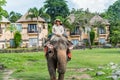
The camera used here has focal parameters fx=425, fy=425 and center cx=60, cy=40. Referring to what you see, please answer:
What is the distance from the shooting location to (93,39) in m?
85.8

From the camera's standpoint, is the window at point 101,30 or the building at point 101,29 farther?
the window at point 101,30

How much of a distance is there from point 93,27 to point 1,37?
69.4ft

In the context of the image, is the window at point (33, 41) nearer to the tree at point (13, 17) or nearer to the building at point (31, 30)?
the building at point (31, 30)

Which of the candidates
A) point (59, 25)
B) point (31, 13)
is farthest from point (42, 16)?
point (59, 25)

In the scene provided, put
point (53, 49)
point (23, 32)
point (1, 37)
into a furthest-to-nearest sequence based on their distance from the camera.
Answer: point (23, 32), point (1, 37), point (53, 49)

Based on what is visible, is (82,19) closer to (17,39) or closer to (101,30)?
(101,30)

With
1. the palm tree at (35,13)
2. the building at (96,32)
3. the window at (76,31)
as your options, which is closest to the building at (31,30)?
the palm tree at (35,13)

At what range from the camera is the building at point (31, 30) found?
266 ft

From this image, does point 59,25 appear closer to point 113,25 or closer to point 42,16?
point 42,16

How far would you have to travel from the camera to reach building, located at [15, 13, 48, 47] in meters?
81.0

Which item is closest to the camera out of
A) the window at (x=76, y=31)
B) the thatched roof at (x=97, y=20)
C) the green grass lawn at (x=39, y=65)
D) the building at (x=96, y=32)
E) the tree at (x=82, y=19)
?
the green grass lawn at (x=39, y=65)

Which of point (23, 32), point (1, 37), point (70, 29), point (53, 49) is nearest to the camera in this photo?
point (53, 49)

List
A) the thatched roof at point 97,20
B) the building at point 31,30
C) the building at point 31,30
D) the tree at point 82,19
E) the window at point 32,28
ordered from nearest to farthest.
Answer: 1. the tree at point 82,19
2. the building at point 31,30
3. the building at point 31,30
4. the window at point 32,28
5. the thatched roof at point 97,20

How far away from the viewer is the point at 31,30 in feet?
271
